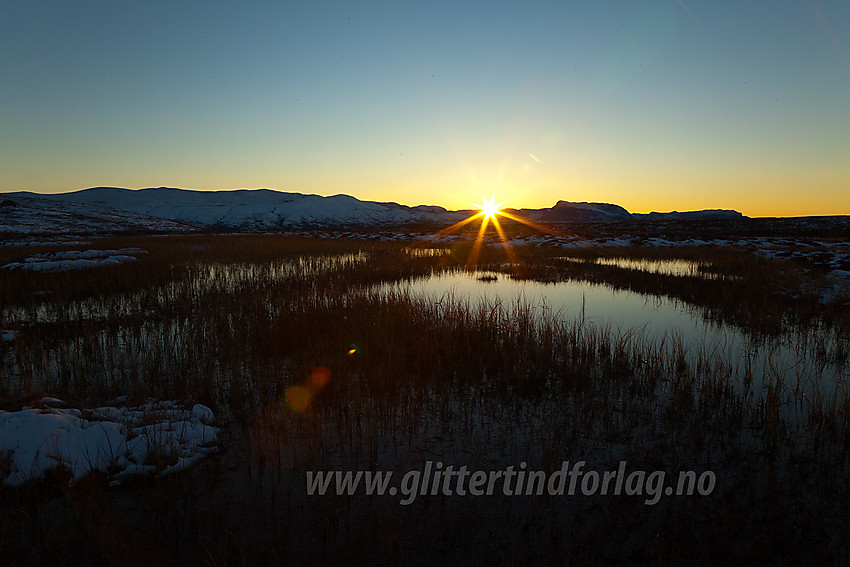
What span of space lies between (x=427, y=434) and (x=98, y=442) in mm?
3013

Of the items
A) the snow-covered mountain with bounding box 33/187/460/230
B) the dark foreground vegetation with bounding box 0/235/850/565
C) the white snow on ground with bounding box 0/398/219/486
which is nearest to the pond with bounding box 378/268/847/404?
the dark foreground vegetation with bounding box 0/235/850/565

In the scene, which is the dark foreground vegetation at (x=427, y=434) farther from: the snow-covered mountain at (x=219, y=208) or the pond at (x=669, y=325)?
the snow-covered mountain at (x=219, y=208)

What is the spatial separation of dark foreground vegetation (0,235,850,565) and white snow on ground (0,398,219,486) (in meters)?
0.16

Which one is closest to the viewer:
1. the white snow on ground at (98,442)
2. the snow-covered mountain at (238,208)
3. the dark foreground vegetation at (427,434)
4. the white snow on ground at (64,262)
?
the dark foreground vegetation at (427,434)

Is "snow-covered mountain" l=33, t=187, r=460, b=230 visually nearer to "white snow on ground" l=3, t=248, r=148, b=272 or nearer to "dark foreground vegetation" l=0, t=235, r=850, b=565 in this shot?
"white snow on ground" l=3, t=248, r=148, b=272

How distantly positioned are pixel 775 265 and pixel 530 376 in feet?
54.7

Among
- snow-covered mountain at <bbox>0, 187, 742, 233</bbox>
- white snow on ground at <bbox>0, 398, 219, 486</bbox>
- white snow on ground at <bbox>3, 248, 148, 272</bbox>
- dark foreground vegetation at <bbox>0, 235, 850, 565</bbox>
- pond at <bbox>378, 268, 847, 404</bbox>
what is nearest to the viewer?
dark foreground vegetation at <bbox>0, 235, 850, 565</bbox>

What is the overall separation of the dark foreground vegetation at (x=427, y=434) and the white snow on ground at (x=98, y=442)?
16cm

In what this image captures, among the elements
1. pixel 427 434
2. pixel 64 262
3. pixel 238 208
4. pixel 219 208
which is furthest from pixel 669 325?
pixel 219 208

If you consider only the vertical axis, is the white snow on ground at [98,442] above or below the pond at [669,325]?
below

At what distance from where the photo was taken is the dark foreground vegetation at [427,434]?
2.61 metres

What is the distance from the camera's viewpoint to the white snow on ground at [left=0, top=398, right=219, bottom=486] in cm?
318

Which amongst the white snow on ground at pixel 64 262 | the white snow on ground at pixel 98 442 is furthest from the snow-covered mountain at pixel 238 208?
the white snow on ground at pixel 98 442

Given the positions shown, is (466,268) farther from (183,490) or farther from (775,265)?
(183,490)
